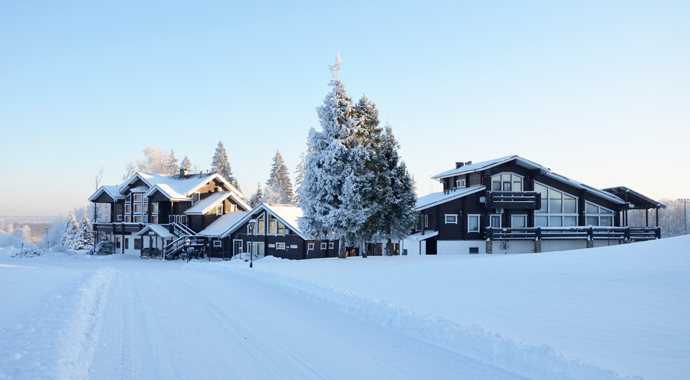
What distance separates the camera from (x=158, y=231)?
164 ft

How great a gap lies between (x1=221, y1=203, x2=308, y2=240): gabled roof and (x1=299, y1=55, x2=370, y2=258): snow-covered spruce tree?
9.52 metres

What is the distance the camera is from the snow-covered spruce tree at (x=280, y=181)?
259 feet

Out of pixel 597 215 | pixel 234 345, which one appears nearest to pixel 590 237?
pixel 597 215

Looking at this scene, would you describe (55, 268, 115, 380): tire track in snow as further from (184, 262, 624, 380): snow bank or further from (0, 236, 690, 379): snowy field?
(184, 262, 624, 380): snow bank

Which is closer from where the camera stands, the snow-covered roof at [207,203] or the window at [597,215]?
the window at [597,215]

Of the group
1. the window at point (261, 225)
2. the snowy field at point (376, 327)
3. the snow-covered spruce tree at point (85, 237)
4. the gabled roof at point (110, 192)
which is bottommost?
the snow-covered spruce tree at point (85, 237)

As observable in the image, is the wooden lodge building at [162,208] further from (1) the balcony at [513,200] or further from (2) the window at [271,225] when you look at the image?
(1) the balcony at [513,200]

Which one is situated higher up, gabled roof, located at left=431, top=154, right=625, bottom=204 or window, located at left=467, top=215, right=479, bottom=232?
gabled roof, located at left=431, top=154, right=625, bottom=204

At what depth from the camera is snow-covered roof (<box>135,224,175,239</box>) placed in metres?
49.8

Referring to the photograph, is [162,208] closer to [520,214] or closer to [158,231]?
[158,231]

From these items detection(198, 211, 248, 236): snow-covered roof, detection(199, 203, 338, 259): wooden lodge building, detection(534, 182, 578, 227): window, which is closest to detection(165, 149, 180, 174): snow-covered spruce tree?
detection(198, 211, 248, 236): snow-covered roof

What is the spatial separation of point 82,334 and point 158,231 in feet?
143

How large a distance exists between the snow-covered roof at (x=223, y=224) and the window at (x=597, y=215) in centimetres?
3338

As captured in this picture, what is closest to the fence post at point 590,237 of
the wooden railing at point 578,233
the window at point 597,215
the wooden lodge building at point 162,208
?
the wooden railing at point 578,233
